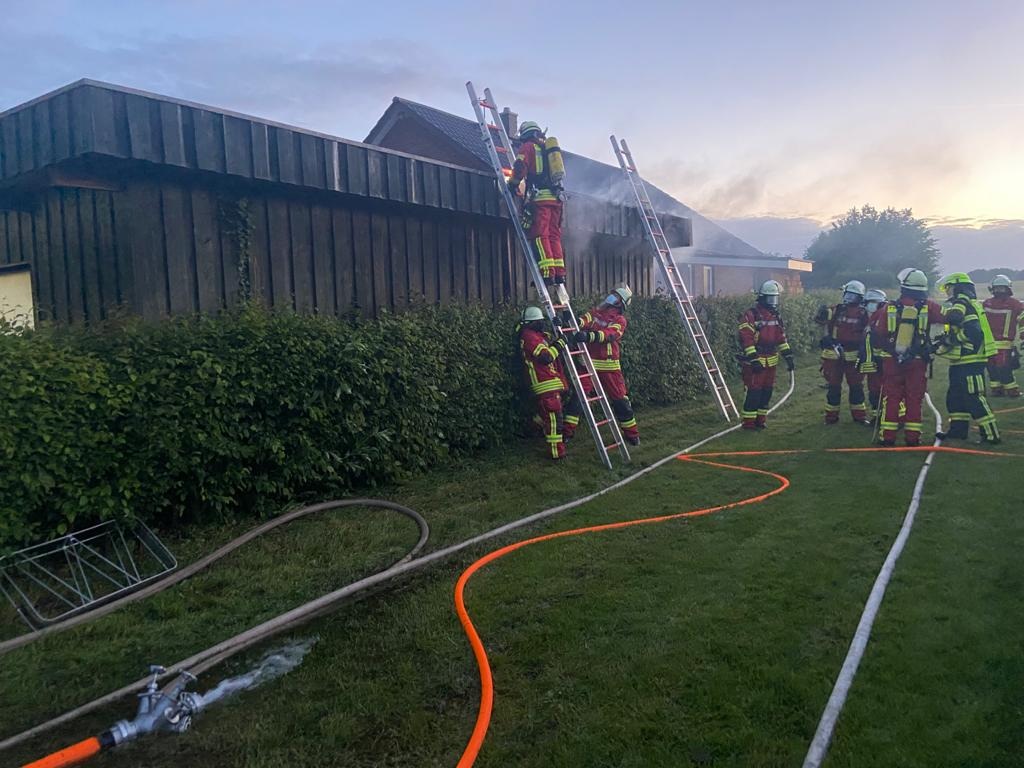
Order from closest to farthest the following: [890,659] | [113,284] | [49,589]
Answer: [890,659]
[49,589]
[113,284]

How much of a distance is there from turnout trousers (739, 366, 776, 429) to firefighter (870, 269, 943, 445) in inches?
62.5

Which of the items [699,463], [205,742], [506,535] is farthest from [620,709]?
[699,463]

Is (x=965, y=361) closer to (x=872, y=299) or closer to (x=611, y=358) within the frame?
(x=872, y=299)

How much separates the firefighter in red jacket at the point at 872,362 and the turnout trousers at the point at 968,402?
0.81 meters

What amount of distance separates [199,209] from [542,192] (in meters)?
4.06

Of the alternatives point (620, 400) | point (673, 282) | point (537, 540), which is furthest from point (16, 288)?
point (673, 282)

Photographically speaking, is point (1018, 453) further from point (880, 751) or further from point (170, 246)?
point (170, 246)

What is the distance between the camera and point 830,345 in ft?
33.1

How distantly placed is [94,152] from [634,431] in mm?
6434

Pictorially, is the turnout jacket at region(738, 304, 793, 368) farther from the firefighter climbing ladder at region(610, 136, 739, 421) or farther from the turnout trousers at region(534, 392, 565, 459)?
the turnout trousers at region(534, 392, 565, 459)

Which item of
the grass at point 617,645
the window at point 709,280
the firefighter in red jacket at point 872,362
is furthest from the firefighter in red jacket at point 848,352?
the window at point 709,280

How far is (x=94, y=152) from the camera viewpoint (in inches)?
214

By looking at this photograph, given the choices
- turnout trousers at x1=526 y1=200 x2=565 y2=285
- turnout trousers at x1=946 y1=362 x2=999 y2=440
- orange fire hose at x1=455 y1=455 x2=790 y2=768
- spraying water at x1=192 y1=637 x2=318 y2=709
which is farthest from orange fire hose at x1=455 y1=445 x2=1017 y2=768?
turnout trousers at x1=526 y1=200 x2=565 y2=285

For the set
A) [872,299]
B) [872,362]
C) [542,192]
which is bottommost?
[872,362]
